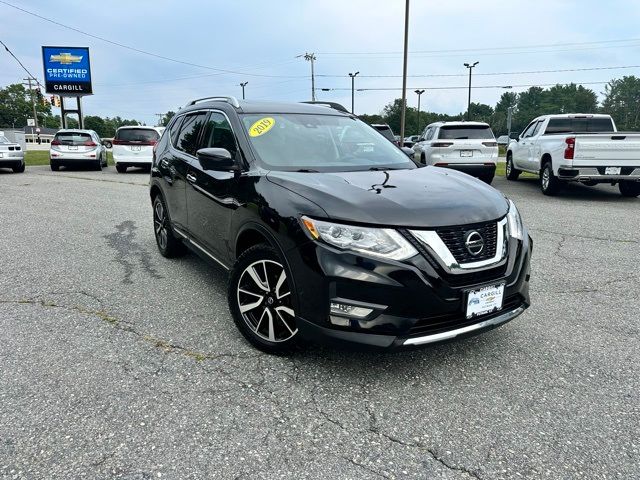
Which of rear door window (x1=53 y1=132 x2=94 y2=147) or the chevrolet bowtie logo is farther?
the chevrolet bowtie logo

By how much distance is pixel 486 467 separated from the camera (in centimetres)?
221

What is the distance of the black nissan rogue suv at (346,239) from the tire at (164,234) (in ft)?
4.38

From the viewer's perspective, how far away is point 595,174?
10062mm

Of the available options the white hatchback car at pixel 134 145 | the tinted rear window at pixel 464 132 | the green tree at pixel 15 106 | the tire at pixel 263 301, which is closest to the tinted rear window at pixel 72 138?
the white hatchback car at pixel 134 145

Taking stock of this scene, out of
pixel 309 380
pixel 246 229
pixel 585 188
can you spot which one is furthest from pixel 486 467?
pixel 585 188

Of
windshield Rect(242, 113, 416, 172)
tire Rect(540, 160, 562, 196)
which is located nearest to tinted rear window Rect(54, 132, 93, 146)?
tire Rect(540, 160, 562, 196)

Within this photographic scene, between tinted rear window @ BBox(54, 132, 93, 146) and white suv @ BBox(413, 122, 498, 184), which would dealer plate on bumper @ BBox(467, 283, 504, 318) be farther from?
tinted rear window @ BBox(54, 132, 93, 146)

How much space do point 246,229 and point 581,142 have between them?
900cm

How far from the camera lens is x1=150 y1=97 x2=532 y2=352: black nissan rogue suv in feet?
8.58

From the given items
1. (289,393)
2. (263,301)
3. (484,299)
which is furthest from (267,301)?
(484,299)

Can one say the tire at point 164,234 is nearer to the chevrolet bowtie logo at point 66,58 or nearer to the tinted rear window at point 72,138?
the tinted rear window at point 72,138

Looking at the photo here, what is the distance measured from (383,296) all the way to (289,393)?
0.80 m

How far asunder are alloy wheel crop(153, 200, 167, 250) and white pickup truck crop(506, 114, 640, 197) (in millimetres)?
8450

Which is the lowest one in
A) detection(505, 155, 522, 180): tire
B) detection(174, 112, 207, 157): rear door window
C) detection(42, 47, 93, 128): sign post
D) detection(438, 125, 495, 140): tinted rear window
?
detection(505, 155, 522, 180): tire
